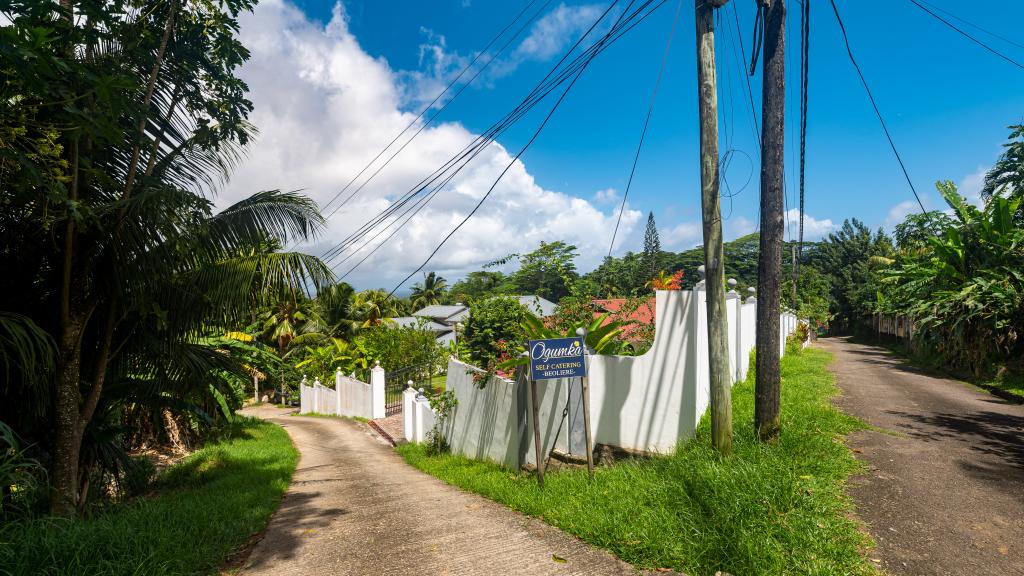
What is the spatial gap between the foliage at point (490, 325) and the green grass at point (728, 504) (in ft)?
12.7

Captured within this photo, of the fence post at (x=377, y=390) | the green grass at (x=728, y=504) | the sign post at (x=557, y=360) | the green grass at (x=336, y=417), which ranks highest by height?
the sign post at (x=557, y=360)

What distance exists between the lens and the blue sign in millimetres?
5973

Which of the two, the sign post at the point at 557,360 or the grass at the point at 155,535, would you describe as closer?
the grass at the point at 155,535

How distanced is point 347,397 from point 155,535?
56.0ft

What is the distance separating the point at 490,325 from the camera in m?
10.4

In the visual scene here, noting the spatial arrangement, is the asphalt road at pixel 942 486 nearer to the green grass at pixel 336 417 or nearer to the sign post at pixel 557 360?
the sign post at pixel 557 360

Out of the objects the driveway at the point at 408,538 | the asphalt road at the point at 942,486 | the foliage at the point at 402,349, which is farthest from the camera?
the foliage at the point at 402,349

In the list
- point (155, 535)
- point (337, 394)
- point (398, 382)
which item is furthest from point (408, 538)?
point (337, 394)

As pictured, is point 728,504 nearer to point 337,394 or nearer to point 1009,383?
point 1009,383

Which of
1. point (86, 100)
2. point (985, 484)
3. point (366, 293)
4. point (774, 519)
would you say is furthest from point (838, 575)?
point (366, 293)

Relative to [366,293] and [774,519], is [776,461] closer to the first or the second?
[774,519]

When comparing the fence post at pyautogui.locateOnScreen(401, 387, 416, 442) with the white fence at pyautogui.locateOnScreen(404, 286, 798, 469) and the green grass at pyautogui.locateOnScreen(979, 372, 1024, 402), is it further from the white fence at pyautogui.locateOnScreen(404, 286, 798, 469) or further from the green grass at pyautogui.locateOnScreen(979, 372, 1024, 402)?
the green grass at pyautogui.locateOnScreen(979, 372, 1024, 402)

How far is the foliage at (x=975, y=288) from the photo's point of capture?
1127 cm

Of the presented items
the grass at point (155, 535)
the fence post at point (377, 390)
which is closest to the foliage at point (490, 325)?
the grass at point (155, 535)
